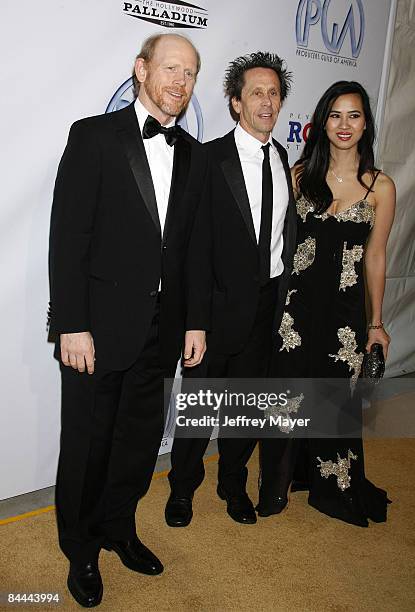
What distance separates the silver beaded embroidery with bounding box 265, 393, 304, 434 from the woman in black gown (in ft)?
0.22

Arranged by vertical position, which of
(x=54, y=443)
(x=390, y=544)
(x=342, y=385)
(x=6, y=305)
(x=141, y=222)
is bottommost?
(x=390, y=544)

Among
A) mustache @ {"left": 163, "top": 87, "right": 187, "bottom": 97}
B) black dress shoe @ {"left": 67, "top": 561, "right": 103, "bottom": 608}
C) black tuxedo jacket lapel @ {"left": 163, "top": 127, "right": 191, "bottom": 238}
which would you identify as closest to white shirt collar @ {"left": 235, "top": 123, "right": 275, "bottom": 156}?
black tuxedo jacket lapel @ {"left": 163, "top": 127, "right": 191, "bottom": 238}

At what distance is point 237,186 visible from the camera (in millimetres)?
2545

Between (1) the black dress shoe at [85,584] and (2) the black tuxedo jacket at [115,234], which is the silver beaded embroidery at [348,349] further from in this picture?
(1) the black dress shoe at [85,584]

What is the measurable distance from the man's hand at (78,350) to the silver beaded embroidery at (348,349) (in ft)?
3.79

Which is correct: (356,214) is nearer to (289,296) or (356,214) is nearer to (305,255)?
(305,255)

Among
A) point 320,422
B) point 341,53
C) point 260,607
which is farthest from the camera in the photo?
point 341,53

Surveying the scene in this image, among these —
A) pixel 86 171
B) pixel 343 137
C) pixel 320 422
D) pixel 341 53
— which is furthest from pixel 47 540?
pixel 341 53

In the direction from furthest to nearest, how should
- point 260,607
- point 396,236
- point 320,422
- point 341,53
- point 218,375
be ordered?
point 396,236
point 341,53
point 320,422
point 218,375
point 260,607

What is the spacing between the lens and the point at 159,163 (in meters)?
2.21

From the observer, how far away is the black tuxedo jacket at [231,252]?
8.34 ft

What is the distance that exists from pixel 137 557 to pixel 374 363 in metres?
1.31

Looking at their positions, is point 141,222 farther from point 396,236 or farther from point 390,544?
point 396,236

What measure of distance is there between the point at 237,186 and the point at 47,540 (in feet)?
5.17
